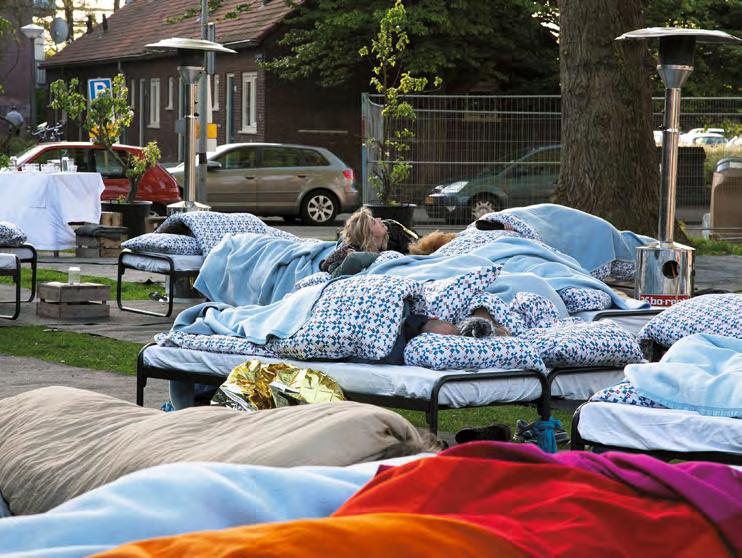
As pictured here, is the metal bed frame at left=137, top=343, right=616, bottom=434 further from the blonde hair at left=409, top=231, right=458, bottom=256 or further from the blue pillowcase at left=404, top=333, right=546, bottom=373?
the blonde hair at left=409, top=231, right=458, bottom=256

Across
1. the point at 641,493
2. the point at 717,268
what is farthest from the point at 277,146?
the point at 641,493

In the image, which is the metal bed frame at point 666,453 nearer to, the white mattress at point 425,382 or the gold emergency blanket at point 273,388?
the white mattress at point 425,382

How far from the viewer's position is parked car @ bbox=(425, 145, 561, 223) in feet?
74.5

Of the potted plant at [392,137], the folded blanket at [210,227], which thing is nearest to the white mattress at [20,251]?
the folded blanket at [210,227]

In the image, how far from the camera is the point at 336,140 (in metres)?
35.6

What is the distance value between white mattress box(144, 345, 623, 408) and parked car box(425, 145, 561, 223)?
51.5 ft

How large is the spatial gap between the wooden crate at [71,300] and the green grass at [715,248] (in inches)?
413

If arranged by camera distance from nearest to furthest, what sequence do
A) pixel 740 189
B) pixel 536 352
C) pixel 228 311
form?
pixel 536 352, pixel 228 311, pixel 740 189

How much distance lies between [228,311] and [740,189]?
1596cm

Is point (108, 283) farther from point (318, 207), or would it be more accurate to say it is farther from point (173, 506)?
point (173, 506)

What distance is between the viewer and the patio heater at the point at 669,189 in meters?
10.3

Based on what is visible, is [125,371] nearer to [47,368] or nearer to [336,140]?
[47,368]

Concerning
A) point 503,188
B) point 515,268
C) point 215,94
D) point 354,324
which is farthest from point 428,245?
point 215,94

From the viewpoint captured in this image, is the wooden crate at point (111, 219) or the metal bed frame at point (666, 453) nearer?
the metal bed frame at point (666, 453)
